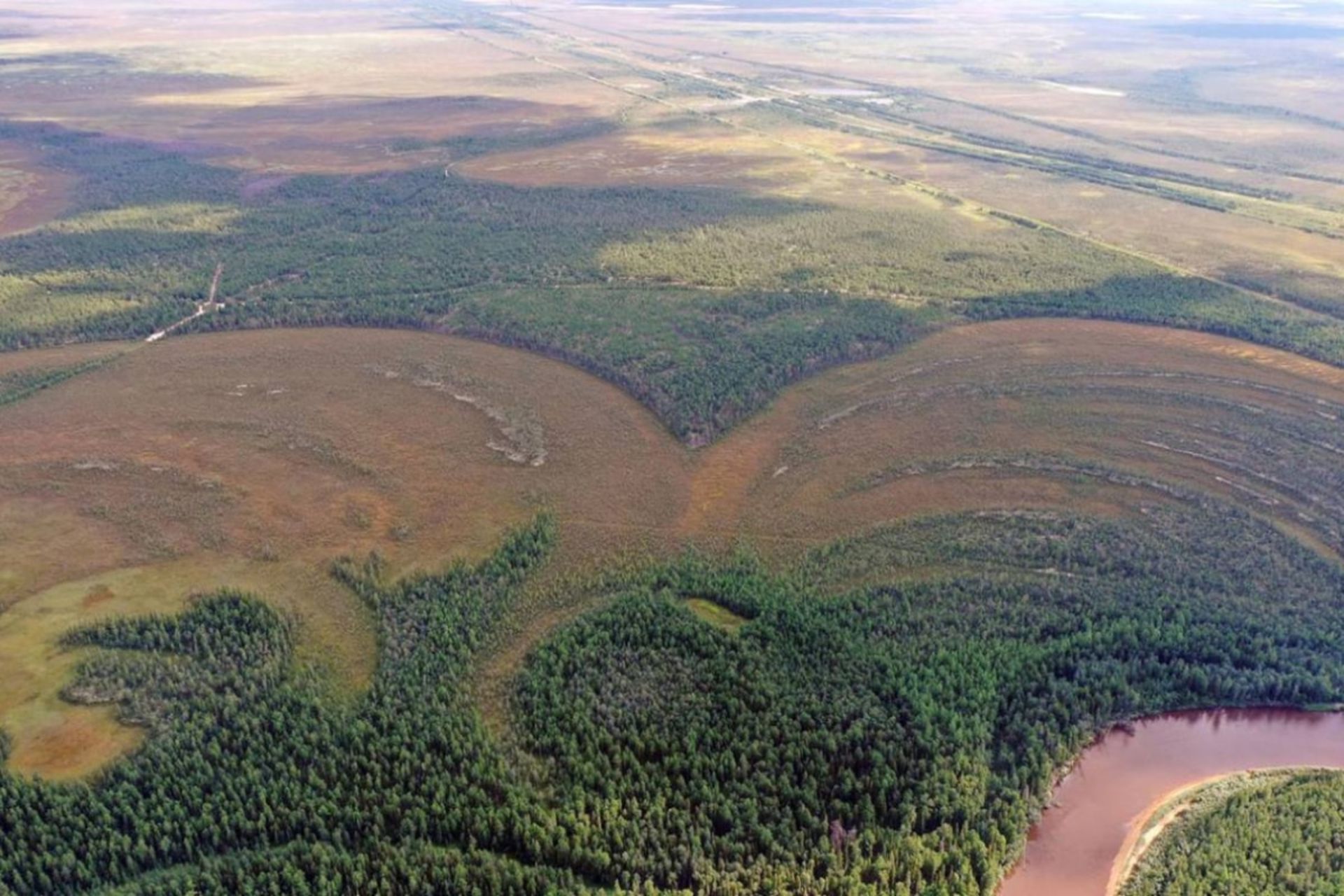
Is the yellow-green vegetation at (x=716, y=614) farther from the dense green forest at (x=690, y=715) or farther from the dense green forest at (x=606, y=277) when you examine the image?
the dense green forest at (x=606, y=277)

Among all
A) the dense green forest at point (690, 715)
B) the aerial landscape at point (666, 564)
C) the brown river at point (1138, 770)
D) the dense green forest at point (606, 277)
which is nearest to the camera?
the dense green forest at point (690, 715)

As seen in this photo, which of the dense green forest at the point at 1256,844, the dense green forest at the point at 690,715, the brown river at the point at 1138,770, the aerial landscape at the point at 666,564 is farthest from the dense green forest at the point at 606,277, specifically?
the dense green forest at the point at 1256,844

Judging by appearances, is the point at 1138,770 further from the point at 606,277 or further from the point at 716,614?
the point at 606,277

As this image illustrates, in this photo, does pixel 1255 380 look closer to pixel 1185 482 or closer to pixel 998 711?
pixel 1185 482

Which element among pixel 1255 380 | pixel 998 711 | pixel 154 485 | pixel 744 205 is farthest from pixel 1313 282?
pixel 154 485

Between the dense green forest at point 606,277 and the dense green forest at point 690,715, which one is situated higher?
the dense green forest at point 606,277

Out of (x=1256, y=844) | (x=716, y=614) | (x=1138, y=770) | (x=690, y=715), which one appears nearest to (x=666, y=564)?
(x=716, y=614)
